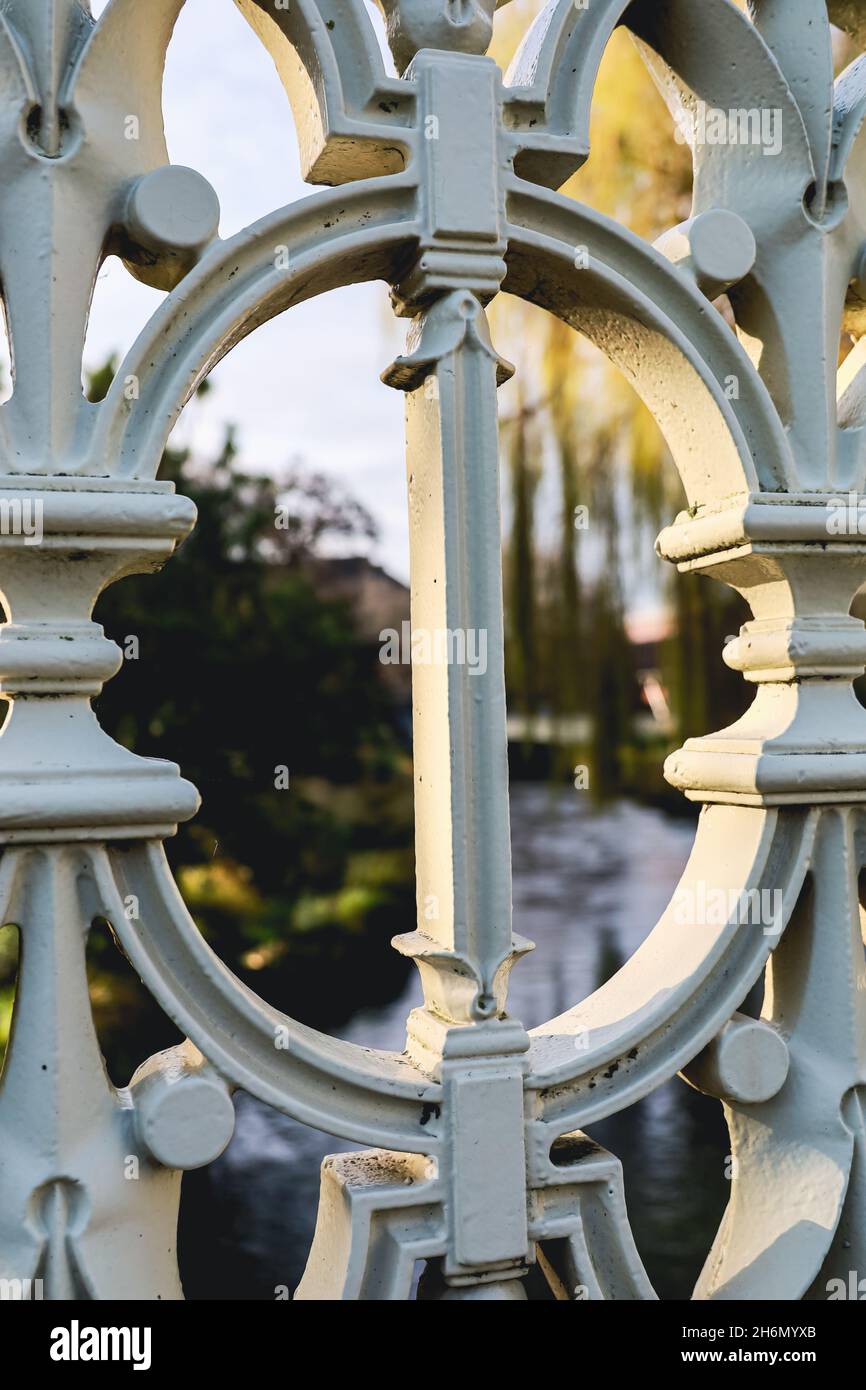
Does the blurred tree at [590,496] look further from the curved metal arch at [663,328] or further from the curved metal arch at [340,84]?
the curved metal arch at [340,84]

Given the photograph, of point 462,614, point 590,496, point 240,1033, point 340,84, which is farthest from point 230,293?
point 590,496

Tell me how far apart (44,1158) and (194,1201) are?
4.23 m

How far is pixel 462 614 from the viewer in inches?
49.6

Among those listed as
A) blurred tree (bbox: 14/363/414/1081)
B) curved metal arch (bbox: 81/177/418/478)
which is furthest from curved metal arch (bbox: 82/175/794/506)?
blurred tree (bbox: 14/363/414/1081)

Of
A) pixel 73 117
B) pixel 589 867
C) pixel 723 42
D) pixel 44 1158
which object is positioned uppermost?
pixel 589 867

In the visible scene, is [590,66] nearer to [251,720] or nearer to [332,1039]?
[332,1039]

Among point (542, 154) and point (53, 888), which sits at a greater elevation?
point (542, 154)

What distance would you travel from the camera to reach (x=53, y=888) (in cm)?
112

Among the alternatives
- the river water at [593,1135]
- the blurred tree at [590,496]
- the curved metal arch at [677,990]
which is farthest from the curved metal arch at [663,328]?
the blurred tree at [590,496]

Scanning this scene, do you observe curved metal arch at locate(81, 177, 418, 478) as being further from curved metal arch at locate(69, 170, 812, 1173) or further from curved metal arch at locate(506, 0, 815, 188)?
curved metal arch at locate(506, 0, 815, 188)

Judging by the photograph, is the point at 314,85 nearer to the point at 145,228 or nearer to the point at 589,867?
the point at 145,228

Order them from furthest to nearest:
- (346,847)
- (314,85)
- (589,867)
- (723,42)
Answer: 1. (589,867)
2. (346,847)
3. (723,42)
4. (314,85)

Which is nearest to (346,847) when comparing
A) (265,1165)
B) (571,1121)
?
(265,1165)

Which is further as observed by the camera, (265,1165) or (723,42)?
(265,1165)
